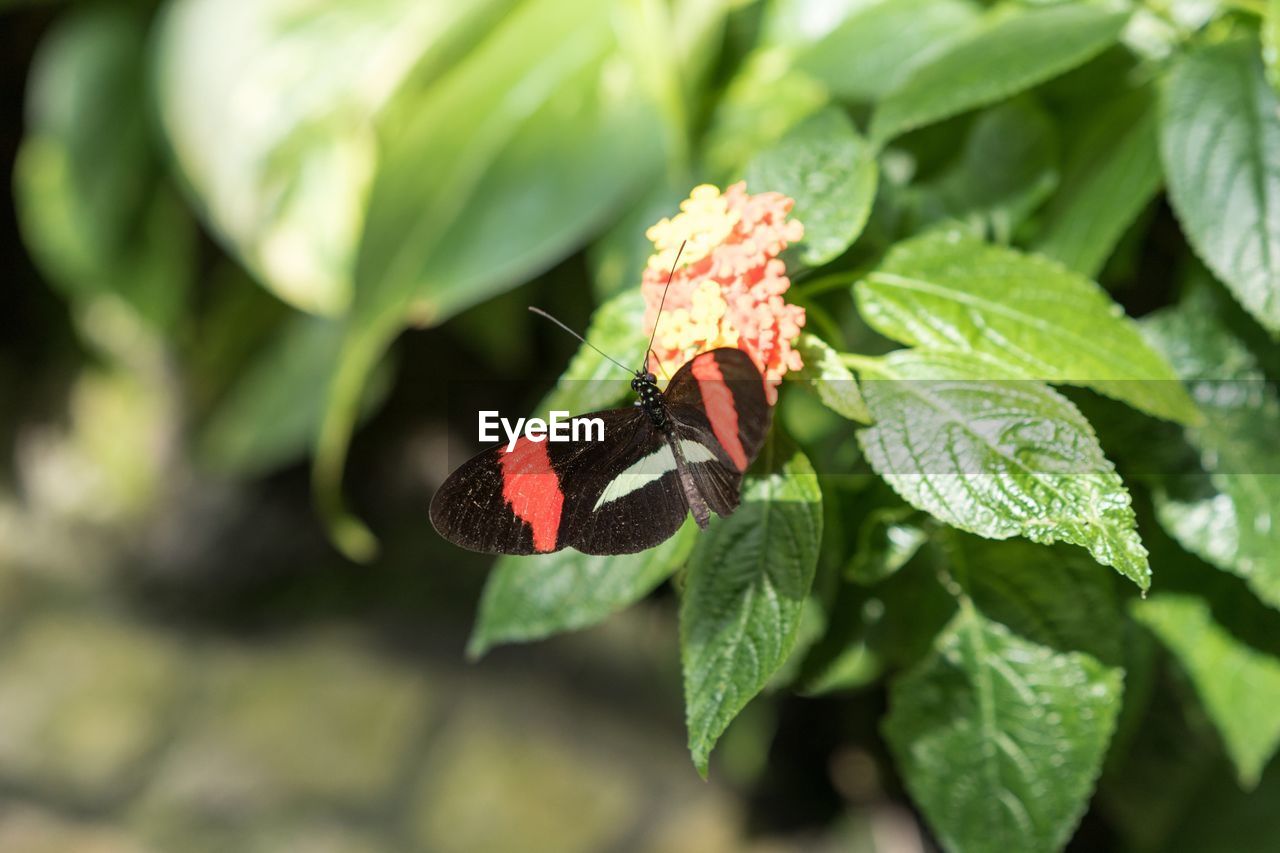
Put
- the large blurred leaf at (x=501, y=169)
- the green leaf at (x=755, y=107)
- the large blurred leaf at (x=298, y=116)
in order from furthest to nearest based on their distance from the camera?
1. the large blurred leaf at (x=298, y=116)
2. the large blurred leaf at (x=501, y=169)
3. the green leaf at (x=755, y=107)

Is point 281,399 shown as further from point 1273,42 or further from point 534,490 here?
point 1273,42

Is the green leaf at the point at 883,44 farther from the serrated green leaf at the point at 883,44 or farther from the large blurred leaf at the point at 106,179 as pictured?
the large blurred leaf at the point at 106,179

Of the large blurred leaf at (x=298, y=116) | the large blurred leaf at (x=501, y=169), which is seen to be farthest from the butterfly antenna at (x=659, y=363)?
the large blurred leaf at (x=298, y=116)

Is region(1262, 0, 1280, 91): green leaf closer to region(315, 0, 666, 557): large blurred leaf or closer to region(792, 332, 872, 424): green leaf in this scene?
region(792, 332, 872, 424): green leaf

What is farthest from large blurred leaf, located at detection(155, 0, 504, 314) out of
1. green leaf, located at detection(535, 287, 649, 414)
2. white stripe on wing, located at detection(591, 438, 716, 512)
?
white stripe on wing, located at detection(591, 438, 716, 512)

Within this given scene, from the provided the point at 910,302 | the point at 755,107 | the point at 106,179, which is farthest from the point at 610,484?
the point at 106,179

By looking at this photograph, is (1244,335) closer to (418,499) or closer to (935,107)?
(935,107)
